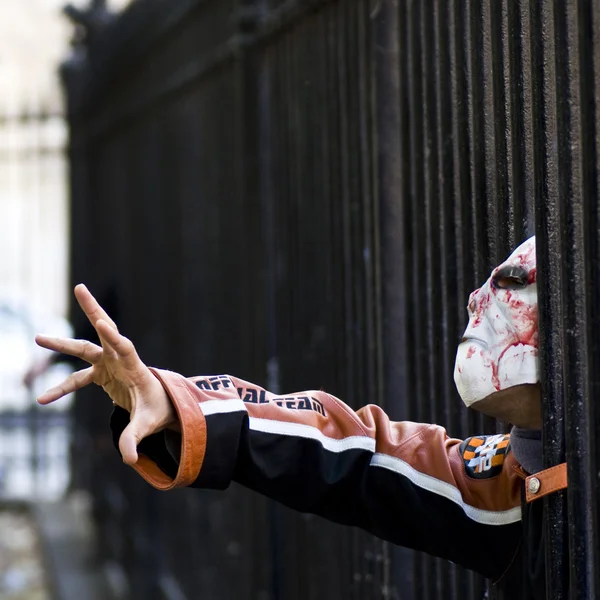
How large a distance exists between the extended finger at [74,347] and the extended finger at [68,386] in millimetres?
23

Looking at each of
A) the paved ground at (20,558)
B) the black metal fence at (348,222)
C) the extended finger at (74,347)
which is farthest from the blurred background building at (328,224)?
the extended finger at (74,347)

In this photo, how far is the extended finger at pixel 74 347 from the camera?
79.0 inches

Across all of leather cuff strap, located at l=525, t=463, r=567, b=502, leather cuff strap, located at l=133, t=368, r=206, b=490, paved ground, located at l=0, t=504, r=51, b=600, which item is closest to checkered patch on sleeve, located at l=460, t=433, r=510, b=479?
leather cuff strap, located at l=525, t=463, r=567, b=502

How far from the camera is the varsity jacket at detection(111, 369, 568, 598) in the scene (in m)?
2.03

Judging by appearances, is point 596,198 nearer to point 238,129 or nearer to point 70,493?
point 238,129

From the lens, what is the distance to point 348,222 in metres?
3.21

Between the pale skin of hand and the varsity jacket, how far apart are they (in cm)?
3

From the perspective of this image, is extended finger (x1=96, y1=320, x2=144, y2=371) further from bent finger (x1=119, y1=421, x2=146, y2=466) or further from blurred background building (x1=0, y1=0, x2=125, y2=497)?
blurred background building (x1=0, y1=0, x2=125, y2=497)

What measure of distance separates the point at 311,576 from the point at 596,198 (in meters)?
2.08

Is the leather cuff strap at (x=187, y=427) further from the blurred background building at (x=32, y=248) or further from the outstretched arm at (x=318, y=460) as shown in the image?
the blurred background building at (x=32, y=248)

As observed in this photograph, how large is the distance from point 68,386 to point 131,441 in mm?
214

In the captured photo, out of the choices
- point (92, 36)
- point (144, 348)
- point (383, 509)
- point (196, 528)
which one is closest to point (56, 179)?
point (92, 36)

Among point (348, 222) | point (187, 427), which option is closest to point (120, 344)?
point (187, 427)

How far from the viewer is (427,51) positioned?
2.67m
